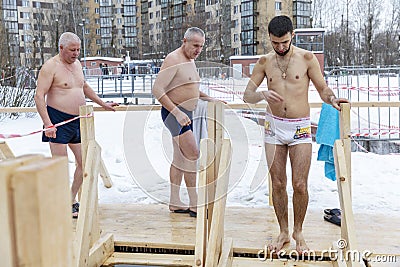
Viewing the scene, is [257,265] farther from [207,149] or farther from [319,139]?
[319,139]

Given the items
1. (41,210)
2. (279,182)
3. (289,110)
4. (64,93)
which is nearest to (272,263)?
(279,182)

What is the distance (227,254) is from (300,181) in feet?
2.42

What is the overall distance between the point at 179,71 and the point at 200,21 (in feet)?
146

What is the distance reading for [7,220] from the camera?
2.50 ft

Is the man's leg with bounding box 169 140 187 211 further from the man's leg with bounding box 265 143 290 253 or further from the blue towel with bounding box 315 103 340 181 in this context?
the blue towel with bounding box 315 103 340 181

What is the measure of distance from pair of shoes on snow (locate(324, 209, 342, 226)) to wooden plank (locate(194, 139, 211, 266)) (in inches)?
Answer: 59.2

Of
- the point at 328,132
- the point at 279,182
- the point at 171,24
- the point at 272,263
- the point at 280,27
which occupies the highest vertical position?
the point at 171,24

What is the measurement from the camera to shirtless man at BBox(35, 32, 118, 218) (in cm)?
428

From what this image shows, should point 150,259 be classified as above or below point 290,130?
below

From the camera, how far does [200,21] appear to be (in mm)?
47406

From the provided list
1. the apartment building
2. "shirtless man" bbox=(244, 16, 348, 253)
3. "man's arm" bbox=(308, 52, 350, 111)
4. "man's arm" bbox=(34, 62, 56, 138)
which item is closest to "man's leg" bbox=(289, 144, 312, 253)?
"shirtless man" bbox=(244, 16, 348, 253)

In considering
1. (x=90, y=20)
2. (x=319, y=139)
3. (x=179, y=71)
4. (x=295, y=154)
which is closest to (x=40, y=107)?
(x=179, y=71)

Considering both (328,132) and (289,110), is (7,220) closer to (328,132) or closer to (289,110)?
(289,110)

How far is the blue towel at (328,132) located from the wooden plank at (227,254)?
4.53 feet
